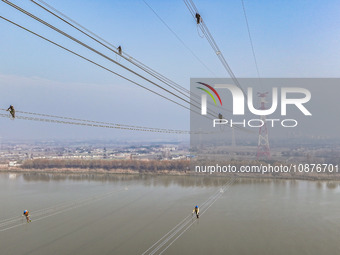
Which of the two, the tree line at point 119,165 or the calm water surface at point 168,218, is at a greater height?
the tree line at point 119,165

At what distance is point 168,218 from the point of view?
22.0 ft

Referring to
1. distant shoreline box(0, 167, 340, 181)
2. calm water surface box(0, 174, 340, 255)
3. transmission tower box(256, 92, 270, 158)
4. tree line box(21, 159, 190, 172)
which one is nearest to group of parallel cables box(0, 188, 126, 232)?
calm water surface box(0, 174, 340, 255)

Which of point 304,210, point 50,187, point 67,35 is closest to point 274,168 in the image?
point 304,210

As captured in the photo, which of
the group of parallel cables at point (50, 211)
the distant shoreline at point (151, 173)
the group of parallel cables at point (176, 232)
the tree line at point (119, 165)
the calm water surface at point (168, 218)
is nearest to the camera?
the group of parallel cables at point (176, 232)

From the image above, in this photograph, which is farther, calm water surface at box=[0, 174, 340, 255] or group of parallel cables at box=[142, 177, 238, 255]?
calm water surface at box=[0, 174, 340, 255]

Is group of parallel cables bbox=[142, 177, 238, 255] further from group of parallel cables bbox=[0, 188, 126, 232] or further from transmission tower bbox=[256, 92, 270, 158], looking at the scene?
transmission tower bbox=[256, 92, 270, 158]

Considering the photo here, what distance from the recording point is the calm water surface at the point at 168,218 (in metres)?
5.05

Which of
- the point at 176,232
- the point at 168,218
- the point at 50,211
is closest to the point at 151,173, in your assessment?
the point at 50,211

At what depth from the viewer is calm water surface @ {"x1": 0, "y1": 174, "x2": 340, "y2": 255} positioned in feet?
16.6

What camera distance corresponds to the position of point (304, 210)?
7.39 m

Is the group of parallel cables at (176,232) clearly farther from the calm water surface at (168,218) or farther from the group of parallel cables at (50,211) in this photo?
the group of parallel cables at (50,211)

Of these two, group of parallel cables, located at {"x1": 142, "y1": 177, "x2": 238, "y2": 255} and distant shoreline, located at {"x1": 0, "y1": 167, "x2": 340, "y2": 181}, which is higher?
distant shoreline, located at {"x1": 0, "y1": 167, "x2": 340, "y2": 181}

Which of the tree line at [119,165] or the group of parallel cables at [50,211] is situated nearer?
the group of parallel cables at [50,211]

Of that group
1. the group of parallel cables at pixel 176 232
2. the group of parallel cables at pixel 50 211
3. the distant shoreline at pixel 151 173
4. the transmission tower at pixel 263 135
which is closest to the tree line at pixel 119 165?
the distant shoreline at pixel 151 173
